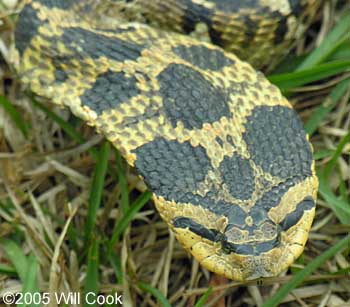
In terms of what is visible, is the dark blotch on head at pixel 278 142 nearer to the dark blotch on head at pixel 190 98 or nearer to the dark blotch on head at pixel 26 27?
the dark blotch on head at pixel 190 98

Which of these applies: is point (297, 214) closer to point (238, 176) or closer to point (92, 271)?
point (238, 176)

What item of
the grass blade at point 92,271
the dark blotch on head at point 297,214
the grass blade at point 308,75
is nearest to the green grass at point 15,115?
the grass blade at point 92,271

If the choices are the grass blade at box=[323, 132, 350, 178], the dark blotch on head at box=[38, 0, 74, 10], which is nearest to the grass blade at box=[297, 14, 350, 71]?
the grass blade at box=[323, 132, 350, 178]

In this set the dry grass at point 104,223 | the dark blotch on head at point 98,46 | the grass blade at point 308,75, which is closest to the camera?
the dark blotch on head at point 98,46

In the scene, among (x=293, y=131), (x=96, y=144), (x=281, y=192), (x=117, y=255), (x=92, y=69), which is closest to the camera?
(x=281, y=192)

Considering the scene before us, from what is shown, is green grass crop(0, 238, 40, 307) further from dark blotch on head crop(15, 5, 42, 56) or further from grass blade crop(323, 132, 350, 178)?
grass blade crop(323, 132, 350, 178)

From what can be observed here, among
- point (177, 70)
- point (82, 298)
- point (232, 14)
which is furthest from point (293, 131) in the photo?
point (82, 298)

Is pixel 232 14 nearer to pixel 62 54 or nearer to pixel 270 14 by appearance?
pixel 270 14
